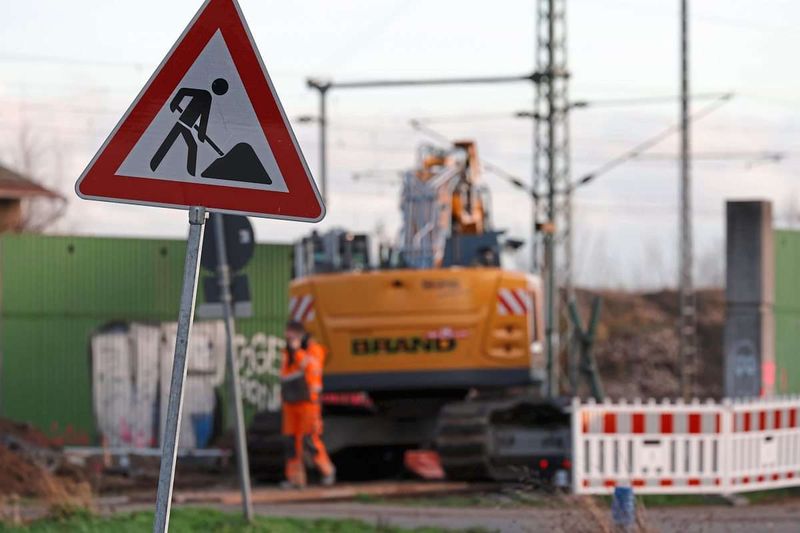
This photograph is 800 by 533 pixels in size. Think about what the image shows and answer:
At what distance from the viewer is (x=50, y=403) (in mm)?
27031

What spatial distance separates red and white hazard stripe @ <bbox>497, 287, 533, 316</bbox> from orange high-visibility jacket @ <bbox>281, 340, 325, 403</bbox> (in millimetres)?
2295

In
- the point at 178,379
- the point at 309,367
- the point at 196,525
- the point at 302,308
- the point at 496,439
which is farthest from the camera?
the point at 302,308

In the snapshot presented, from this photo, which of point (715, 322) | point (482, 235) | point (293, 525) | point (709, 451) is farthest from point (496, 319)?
point (715, 322)

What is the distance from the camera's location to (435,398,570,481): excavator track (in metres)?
20.5

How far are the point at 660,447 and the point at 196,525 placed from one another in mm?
6822

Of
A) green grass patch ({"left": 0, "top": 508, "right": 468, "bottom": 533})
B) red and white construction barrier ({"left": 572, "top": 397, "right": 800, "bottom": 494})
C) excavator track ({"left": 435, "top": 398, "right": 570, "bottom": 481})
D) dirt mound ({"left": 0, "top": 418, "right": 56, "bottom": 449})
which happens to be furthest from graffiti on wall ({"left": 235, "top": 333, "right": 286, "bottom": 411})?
green grass patch ({"left": 0, "top": 508, "right": 468, "bottom": 533})

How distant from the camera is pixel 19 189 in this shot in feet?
109

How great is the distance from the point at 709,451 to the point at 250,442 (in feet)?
20.2

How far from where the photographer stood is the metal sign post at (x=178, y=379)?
244 inches

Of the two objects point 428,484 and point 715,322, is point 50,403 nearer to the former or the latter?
point 428,484

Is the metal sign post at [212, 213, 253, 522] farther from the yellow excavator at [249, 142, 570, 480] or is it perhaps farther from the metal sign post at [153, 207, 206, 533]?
the metal sign post at [153, 207, 206, 533]

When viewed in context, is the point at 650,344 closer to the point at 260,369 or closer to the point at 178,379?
the point at 260,369

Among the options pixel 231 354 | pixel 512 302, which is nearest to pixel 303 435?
pixel 512 302

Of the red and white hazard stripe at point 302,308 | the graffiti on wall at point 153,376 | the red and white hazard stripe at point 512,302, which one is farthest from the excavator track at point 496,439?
the graffiti on wall at point 153,376
